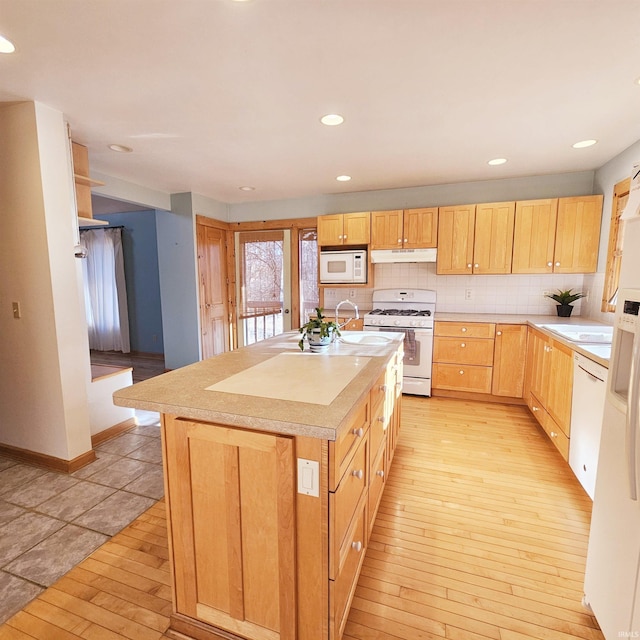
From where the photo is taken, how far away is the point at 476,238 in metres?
3.82

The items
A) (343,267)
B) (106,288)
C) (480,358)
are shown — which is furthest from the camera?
(106,288)

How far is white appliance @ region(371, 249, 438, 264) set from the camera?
399 centimetres

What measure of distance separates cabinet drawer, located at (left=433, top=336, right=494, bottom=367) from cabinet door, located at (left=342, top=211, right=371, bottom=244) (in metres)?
1.51

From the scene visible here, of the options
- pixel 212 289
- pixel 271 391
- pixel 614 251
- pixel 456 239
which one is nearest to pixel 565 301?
pixel 614 251

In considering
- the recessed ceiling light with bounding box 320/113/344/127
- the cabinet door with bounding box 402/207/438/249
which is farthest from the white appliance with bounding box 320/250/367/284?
the recessed ceiling light with bounding box 320/113/344/127

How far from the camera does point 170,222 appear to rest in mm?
→ 4582

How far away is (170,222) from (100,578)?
403 centimetres

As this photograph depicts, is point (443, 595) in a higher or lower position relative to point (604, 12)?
lower

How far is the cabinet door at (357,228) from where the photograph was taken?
4207 mm

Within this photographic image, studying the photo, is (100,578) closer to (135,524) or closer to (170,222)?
(135,524)

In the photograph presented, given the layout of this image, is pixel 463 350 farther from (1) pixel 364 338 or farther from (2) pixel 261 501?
(2) pixel 261 501

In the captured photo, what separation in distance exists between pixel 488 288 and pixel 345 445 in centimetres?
360

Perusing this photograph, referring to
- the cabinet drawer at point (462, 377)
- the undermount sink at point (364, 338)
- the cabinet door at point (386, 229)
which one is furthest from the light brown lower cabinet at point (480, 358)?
the undermount sink at point (364, 338)

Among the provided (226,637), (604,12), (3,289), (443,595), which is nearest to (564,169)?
(604,12)
